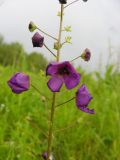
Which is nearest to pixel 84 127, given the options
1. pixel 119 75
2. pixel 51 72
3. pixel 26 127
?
pixel 26 127

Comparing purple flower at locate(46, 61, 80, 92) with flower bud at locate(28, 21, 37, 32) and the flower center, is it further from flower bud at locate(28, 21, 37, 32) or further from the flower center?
flower bud at locate(28, 21, 37, 32)

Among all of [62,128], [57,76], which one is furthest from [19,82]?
[62,128]

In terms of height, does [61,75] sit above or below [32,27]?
below

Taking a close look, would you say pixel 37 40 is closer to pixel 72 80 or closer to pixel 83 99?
pixel 72 80

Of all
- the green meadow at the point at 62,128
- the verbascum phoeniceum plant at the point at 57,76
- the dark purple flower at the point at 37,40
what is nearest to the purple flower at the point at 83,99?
the verbascum phoeniceum plant at the point at 57,76

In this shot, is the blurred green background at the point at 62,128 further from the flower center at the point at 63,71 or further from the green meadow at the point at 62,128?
the flower center at the point at 63,71

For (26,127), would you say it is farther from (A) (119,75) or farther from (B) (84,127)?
(A) (119,75)
